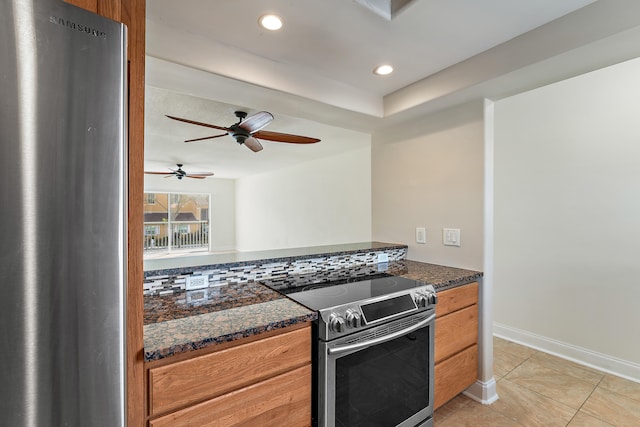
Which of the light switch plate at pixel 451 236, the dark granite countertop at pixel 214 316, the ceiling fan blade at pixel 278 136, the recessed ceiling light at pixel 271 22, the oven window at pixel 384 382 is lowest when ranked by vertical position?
the oven window at pixel 384 382

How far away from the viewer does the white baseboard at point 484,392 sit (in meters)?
2.04

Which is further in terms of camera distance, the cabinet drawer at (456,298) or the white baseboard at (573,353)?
the white baseboard at (573,353)

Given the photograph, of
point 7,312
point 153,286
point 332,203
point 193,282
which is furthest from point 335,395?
point 332,203

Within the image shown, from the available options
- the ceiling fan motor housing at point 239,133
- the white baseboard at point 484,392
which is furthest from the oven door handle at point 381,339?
the ceiling fan motor housing at point 239,133

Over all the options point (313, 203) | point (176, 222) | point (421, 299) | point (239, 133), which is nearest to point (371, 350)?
point (421, 299)

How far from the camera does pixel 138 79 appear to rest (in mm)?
911

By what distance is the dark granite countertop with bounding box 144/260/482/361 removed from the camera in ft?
3.34

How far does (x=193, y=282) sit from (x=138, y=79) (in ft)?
3.58

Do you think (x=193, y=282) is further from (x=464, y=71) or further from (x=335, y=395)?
(x=464, y=71)

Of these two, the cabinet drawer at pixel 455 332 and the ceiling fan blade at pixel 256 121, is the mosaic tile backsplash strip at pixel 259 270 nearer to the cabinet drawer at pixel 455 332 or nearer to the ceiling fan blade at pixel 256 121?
the cabinet drawer at pixel 455 332

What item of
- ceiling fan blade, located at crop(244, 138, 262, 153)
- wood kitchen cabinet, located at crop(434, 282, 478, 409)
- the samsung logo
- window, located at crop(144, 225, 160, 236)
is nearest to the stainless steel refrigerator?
the samsung logo

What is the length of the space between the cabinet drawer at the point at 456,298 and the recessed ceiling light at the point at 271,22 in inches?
71.5

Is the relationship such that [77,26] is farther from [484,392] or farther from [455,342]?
[484,392]

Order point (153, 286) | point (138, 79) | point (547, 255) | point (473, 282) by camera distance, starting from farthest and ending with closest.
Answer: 1. point (547, 255)
2. point (473, 282)
3. point (153, 286)
4. point (138, 79)
